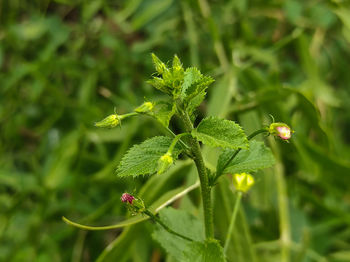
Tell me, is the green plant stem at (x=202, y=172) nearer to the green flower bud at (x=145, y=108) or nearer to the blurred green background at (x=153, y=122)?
the green flower bud at (x=145, y=108)

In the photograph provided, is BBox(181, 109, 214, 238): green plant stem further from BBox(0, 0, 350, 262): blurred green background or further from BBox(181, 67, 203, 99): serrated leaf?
BBox(0, 0, 350, 262): blurred green background

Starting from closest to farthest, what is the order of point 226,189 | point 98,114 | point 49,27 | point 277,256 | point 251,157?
point 251,157, point 226,189, point 277,256, point 98,114, point 49,27

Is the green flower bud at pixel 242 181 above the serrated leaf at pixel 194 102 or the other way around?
the other way around

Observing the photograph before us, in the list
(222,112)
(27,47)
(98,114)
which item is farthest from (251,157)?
(27,47)

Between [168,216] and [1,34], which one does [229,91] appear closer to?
[168,216]

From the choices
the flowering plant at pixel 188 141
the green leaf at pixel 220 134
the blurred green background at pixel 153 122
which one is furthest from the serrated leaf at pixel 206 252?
the blurred green background at pixel 153 122

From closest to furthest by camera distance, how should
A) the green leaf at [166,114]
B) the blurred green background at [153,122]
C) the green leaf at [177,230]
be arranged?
the green leaf at [166,114], the green leaf at [177,230], the blurred green background at [153,122]
